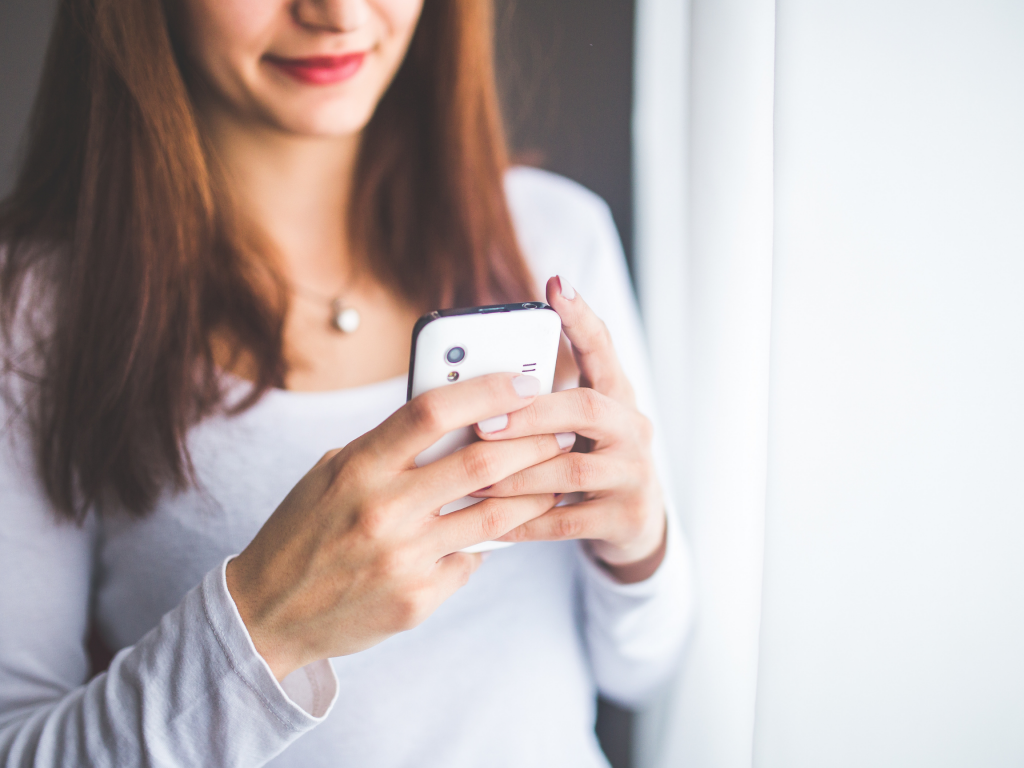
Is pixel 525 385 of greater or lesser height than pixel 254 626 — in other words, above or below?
above

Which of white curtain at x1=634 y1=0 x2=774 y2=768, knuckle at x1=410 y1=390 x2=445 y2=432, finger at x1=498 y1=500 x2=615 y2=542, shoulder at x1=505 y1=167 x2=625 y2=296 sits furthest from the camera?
shoulder at x1=505 y1=167 x2=625 y2=296

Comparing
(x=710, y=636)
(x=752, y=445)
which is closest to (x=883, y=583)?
(x=752, y=445)

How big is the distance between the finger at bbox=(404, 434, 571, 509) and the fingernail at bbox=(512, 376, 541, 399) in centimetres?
4

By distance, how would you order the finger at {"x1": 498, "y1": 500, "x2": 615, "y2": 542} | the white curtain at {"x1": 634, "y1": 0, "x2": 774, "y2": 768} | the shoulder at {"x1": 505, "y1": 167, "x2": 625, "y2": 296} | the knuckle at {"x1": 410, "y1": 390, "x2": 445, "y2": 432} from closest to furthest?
the knuckle at {"x1": 410, "y1": 390, "x2": 445, "y2": 432}, the finger at {"x1": 498, "y1": 500, "x2": 615, "y2": 542}, the white curtain at {"x1": 634, "y1": 0, "x2": 774, "y2": 768}, the shoulder at {"x1": 505, "y1": 167, "x2": 625, "y2": 296}

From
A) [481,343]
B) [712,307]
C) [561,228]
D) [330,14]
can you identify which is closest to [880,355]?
[712,307]

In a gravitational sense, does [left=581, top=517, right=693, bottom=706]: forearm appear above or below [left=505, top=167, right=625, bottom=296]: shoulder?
below

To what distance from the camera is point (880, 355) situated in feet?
1.61

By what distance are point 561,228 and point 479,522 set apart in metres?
0.49

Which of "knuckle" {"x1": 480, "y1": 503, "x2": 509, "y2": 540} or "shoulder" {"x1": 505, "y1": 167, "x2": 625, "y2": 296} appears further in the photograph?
"shoulder" {"x1": 505, "y1": 167, "x2": 625, "y2": 296}

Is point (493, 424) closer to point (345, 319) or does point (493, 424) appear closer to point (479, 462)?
point (479, 462)

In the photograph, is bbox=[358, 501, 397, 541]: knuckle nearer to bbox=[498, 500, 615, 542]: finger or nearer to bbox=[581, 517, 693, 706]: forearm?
bbox=[498, 500, 615, 542]: finger

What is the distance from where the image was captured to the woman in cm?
43

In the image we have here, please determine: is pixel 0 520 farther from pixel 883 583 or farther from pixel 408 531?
pixel 883 583

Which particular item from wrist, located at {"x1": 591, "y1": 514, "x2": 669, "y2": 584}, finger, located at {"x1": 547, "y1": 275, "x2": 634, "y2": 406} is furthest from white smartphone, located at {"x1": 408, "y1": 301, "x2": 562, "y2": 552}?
wrist, located at {"x1": 591, "y1": 514, "x2": 669, "y2": 584}
